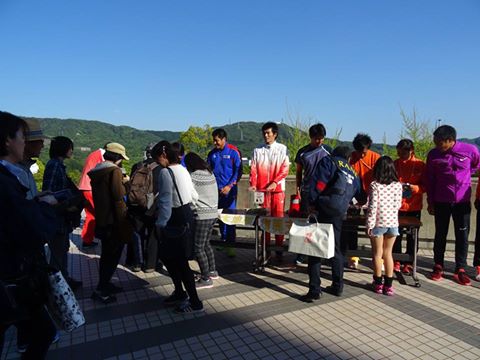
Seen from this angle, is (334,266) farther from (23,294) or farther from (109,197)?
(23,294)

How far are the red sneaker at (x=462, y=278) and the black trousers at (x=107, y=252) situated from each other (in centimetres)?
440

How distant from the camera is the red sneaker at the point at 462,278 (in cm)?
449

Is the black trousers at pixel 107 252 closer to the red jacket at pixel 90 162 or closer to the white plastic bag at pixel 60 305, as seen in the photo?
the white plastic bag at pixel 60 305

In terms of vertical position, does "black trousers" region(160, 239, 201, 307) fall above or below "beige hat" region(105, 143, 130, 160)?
below

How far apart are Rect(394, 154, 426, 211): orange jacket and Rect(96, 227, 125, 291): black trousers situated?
385 centimetres

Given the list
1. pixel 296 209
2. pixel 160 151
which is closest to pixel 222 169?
pixel 296 209

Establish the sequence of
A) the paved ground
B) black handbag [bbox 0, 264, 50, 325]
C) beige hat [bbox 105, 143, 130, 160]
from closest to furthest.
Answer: black handbag [bbox 0, 264, 50, 325] < the paved ground < beige hat [bbox 105, 143, 130, 160]

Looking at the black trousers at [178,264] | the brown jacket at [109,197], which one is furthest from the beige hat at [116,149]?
the black trousers at [178,264]

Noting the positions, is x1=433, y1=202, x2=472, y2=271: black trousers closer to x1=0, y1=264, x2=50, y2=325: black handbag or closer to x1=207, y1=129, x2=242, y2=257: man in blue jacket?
x1=207, y1=129, x2=242, y2=257: man in blue jacket

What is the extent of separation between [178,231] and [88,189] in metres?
3.37

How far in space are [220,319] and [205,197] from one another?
139cm

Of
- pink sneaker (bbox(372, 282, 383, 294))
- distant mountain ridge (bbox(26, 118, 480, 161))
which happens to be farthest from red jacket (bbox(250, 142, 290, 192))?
distant mountain ridge (bbox(26, 118, 480, 161))

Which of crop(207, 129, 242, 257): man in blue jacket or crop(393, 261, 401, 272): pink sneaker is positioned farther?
crop(207, 129, 242, 257): man in blue jacket

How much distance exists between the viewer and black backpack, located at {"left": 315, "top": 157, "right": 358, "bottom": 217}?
3709 millimetres
